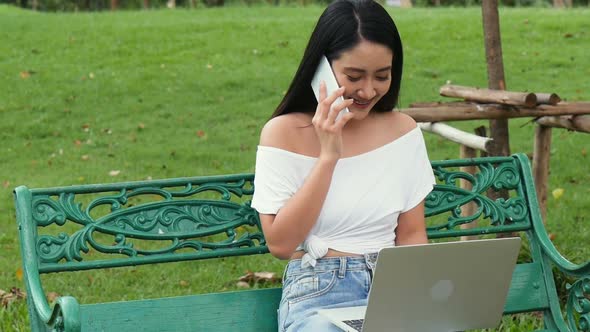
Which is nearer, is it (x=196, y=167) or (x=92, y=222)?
(x=92, y=222)

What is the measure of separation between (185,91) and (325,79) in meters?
8.47

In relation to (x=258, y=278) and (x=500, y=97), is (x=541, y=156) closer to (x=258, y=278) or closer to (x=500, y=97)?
(x=500, y=97)

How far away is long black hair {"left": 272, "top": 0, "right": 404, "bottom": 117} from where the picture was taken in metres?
3.18

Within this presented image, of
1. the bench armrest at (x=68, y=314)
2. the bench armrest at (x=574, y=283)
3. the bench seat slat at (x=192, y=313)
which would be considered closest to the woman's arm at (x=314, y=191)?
the bench seat slat at (x=192, y=313)

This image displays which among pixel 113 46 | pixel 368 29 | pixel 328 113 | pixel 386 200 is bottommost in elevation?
pixel 113 46

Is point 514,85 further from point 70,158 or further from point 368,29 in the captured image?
point 368,29

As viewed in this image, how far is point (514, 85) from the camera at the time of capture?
1137 cm

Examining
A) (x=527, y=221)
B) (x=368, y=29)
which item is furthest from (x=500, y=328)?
(x=368, y=29)

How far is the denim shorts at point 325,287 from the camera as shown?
124 inches

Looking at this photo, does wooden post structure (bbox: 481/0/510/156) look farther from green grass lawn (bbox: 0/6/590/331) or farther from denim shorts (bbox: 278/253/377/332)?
denim shorts (bbox: 278/253/377/332)

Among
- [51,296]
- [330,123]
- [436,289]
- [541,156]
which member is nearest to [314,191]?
[330,123]

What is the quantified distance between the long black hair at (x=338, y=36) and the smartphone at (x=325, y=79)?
0.06 ft

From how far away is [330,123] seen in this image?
9.95 ft

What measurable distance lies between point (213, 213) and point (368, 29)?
84cm
